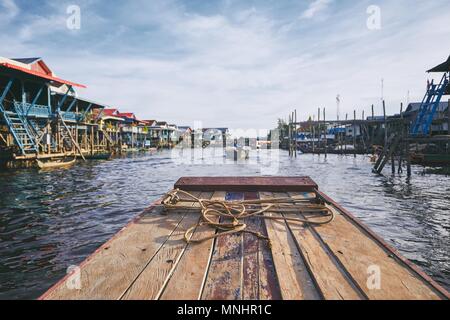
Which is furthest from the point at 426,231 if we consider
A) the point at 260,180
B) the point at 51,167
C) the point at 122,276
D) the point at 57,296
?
the point at 51,167

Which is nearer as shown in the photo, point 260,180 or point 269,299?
point 269,299

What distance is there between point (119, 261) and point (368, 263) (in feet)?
7.71

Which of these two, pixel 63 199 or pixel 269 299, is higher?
pixel 269 299

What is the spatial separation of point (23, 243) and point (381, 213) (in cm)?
982

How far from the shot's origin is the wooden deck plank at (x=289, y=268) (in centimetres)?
208

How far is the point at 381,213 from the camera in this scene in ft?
28.7

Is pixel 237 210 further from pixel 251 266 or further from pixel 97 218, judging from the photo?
pixel 97 218

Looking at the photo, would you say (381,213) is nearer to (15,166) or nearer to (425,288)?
(425,288)

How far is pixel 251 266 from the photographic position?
251 centimetres

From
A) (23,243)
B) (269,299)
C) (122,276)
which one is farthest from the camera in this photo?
(23,243)

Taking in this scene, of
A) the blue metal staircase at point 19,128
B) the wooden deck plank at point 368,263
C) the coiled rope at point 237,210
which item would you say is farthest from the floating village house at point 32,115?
the wooden deck plank at point 368,263

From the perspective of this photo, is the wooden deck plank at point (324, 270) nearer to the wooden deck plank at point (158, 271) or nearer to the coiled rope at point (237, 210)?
the coiled rope at point (237, 210)
